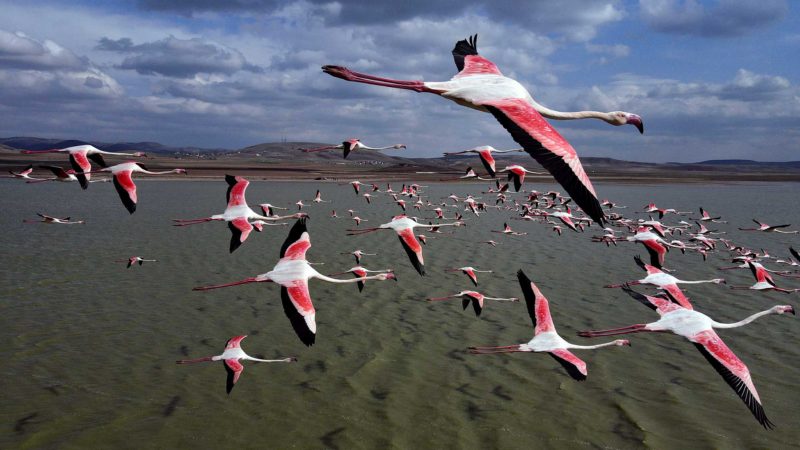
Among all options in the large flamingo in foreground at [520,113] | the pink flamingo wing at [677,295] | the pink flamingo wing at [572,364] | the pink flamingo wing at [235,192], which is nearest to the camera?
the large flamingo in foreground at [520,113]

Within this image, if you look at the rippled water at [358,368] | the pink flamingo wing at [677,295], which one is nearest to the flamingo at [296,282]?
the rippled water at [358,368]

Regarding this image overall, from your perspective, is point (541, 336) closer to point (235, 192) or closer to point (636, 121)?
point (636, 121)

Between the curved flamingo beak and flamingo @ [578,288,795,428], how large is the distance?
272cm

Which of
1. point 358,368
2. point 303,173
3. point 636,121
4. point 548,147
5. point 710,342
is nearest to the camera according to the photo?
point 548,147

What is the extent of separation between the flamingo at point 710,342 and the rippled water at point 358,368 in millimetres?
2045

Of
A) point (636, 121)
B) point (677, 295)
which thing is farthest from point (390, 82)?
point (677, 295)

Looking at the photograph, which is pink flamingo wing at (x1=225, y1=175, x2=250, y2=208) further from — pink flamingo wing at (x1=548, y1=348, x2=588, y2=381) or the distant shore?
the distant shore

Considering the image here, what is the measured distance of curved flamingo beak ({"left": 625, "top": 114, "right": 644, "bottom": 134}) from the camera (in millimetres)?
5602

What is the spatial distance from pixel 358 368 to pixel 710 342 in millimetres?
6040

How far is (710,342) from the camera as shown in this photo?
6676 mm

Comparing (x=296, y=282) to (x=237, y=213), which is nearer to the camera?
(x=296, y=282)

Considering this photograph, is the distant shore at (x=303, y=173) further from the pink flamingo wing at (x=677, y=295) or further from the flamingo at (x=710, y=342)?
the flamingo at (x=710, y=342)

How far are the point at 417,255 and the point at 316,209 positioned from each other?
30.1 m

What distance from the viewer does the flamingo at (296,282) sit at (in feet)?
20.6
